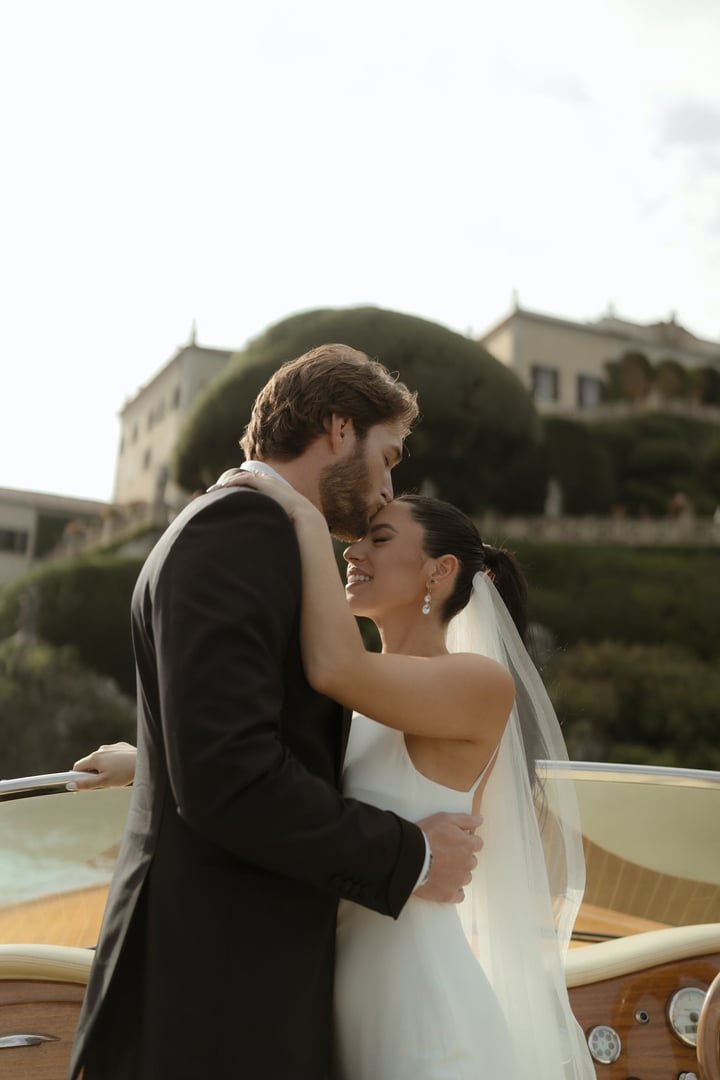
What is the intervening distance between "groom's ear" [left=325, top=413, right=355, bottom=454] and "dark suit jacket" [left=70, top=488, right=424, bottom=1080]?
0.32 metres

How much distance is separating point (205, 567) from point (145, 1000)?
0.78 meters

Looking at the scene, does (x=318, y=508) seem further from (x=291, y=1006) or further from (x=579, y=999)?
(x=579, y=999)

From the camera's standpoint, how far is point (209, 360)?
4153cm

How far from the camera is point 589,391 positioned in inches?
1740

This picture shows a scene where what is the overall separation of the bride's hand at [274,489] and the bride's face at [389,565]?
0.55 meters

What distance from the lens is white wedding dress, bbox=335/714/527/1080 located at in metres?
2.04

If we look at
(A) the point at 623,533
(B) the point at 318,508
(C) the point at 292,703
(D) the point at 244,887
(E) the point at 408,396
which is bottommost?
(D) the point at 244,887

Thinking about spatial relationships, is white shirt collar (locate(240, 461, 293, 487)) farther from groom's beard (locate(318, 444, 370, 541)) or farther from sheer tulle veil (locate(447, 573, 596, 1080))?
sheer tulle veil (locate(447, 573, 596, 1080))

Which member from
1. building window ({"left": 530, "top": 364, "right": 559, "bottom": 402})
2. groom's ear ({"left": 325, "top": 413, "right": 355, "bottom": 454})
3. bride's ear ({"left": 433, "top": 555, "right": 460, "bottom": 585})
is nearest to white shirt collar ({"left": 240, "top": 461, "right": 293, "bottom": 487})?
groom's ear ({"left": 325, "top": 413, "right": 355, "bottom": 454})

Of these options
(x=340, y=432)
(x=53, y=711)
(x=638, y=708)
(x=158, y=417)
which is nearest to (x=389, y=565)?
(x=340, y=432)

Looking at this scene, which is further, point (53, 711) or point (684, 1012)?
point (53, 711)

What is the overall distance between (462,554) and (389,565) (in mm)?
208

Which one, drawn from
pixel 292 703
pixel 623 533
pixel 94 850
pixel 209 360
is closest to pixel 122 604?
pixel 623 533

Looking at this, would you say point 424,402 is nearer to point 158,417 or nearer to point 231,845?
point 231,845
